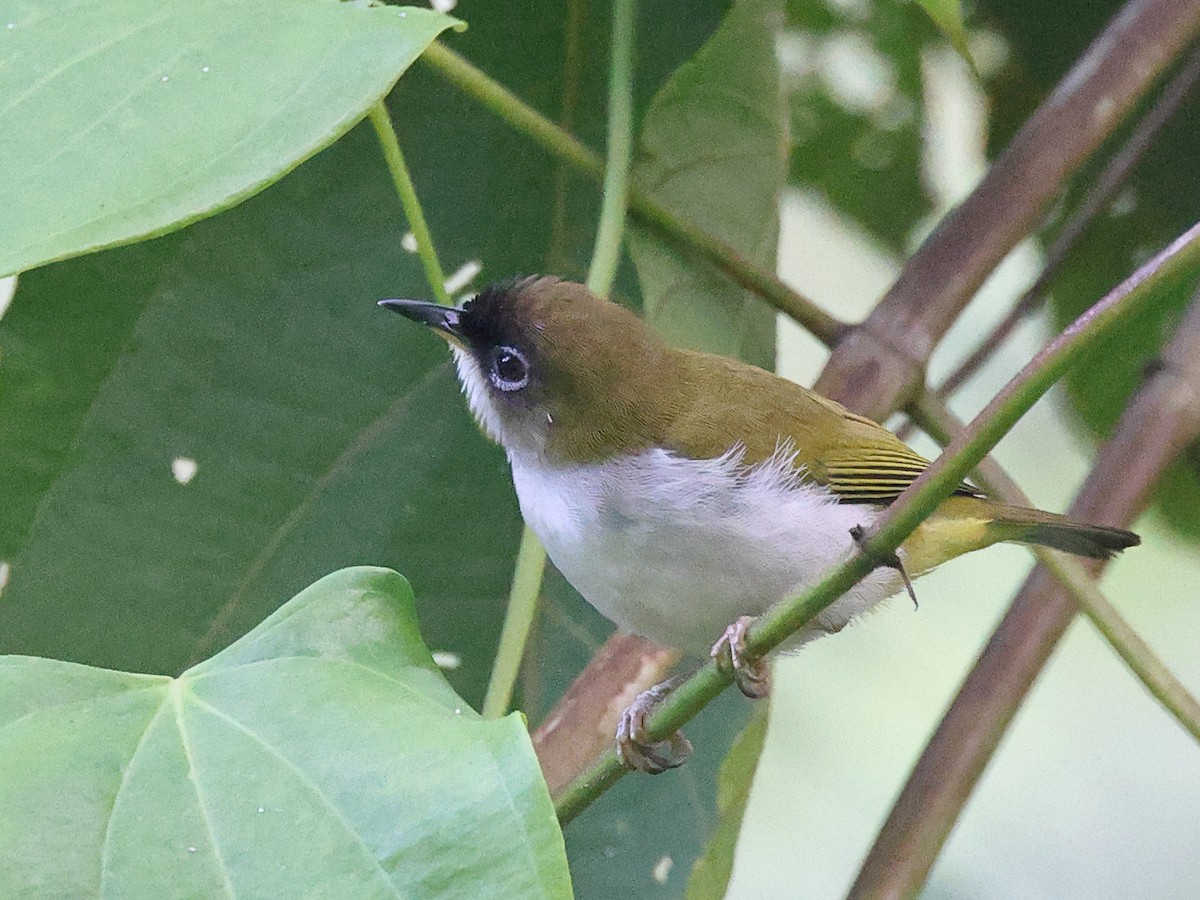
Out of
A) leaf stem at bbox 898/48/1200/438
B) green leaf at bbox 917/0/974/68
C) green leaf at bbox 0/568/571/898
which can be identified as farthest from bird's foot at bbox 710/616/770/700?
leaf stem at bbox 898/48/1200/438

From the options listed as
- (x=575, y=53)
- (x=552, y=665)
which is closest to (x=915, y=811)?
(x=552, y=665)

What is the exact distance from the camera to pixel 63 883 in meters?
0.90

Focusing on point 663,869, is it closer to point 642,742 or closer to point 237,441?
point 642,742

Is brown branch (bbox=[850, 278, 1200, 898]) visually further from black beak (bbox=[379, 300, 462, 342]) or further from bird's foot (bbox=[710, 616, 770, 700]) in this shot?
black beak (bbox=[379, 300, 462, 342])

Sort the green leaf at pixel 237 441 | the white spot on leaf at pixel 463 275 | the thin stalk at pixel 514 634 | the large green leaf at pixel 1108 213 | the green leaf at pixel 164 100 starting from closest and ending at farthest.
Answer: the green leaf at pixel 164 100
the thin stalk at pixel 514 634
the green leaf at pixel 237 441
the white spot on leaf at pixel 463 275
the large green leaf at pixel 1108 213

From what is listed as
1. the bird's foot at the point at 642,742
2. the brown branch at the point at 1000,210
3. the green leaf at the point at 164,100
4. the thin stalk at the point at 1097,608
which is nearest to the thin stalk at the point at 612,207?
the bird's foot at the point at 642,742

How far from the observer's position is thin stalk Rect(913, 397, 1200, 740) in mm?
1568

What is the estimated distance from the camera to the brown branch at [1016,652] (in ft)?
5.27

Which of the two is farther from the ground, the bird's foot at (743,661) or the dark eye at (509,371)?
the bird's foot at (743,661)

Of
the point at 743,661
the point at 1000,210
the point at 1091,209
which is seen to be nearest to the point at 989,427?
the point at 743,661

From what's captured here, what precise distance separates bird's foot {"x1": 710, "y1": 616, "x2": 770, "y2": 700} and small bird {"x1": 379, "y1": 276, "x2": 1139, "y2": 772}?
0.03m

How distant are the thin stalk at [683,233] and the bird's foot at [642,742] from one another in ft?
1.68

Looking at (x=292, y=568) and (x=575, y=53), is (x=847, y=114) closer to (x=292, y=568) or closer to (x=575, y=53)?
(x=575, y=53)

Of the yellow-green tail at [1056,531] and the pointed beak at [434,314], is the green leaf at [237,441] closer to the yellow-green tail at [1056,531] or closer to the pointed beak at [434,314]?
the pointed beak at [434,314]
